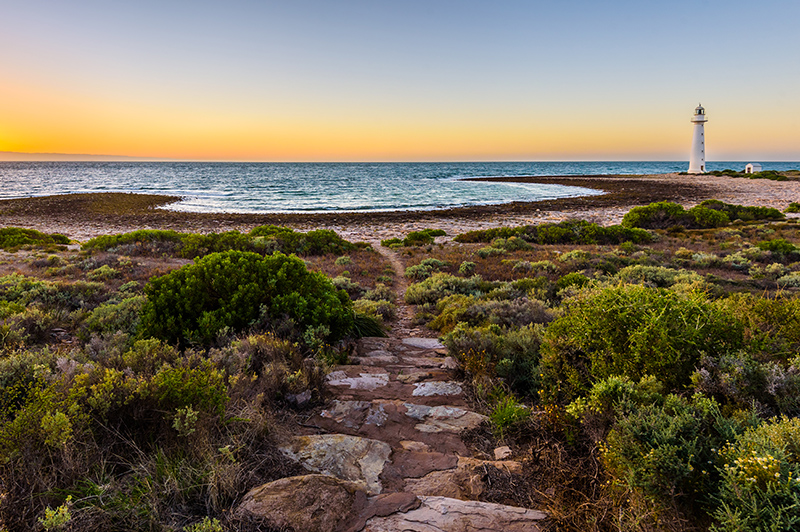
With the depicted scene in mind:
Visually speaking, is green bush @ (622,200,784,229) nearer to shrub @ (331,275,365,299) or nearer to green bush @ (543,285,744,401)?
shrub @ (331,275,365,299)

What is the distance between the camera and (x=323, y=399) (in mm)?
4355

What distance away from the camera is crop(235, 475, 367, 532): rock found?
8.06 feet

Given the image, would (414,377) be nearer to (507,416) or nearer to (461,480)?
(507,416)

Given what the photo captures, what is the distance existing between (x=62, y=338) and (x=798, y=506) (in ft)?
27.1

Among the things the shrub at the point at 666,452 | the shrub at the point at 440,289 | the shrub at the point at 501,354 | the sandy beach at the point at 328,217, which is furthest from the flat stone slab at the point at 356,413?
the sandy beach at the point at 328,217

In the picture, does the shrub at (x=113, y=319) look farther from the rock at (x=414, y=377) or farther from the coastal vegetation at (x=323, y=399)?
the rock at (x=414, y=377)

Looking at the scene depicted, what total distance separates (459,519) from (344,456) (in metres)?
1.10

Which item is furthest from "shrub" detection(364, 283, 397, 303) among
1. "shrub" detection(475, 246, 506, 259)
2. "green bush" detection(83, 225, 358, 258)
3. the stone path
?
"green bush" detection(83, 225, 358, 258)

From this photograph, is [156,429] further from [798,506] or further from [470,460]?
[798,506]

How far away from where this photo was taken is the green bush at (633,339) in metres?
3.40

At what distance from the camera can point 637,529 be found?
7.30 feet

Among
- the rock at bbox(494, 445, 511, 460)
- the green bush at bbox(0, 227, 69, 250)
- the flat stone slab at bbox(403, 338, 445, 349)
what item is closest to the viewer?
the rock at bbox(494, 445, 511, 460)

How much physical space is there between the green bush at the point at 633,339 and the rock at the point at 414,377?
1640 millimetres

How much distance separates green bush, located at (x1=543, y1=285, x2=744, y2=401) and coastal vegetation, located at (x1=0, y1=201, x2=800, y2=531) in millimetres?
19
